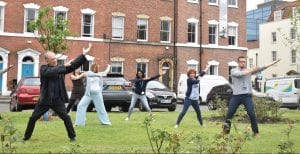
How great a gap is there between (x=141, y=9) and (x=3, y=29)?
11.4 meters

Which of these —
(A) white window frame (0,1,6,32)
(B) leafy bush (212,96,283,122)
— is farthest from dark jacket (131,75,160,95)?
(A) white window frame (0,1,6,32)

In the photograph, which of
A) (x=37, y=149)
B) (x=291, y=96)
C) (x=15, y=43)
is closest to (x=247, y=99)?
(x=37, y=149)

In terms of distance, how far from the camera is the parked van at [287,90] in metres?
29.4

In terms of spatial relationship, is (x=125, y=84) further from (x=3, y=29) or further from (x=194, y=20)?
(x=194, y=20)

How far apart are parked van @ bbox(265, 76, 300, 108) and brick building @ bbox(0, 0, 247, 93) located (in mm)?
10831

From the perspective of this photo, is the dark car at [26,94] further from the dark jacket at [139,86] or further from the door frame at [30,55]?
the door frame at [30,55]

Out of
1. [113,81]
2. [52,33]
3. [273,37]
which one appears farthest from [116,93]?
[273,37]

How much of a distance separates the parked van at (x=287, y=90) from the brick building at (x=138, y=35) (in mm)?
10831

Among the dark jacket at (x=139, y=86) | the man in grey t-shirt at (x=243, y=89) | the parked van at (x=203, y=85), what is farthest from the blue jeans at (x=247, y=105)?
the parked van at (x=203, y=85)

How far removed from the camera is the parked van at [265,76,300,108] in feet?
96.4

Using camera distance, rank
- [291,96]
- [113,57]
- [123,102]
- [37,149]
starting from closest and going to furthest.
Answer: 1. [37,149]
2. [123,102]
3. [291,96]
4. [113,57]

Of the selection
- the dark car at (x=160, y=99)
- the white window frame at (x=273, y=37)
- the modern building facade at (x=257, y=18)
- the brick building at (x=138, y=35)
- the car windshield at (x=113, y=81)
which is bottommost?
the dark car at (x=160, y=99)

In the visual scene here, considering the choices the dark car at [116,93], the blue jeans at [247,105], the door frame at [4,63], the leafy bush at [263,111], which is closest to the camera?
the blue jeans at [247,105]

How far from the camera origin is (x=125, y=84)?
864 inches
